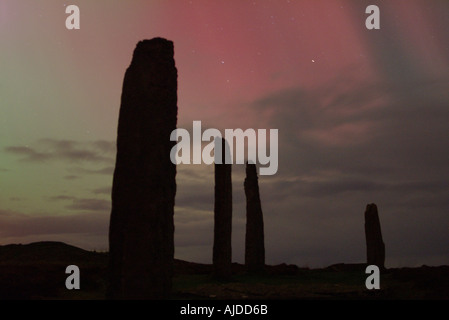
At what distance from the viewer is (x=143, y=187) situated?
1116cm

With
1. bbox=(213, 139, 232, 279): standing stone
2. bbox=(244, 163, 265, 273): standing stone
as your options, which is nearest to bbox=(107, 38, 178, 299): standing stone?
bbox=(213, 139, 232, 279): standing stone

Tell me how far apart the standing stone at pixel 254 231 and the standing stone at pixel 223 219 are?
2954 millimetres

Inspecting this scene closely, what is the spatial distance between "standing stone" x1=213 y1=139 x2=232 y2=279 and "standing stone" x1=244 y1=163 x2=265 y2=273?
295 cm

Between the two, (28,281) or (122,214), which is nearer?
(122,214)

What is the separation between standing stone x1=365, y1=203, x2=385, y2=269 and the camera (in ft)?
80.0

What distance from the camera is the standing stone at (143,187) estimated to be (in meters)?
11.1

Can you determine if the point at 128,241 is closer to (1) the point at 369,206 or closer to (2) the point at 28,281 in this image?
(2) the point at 28,281

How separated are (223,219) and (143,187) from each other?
8.75m

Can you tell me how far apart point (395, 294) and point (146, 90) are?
8.53 metres

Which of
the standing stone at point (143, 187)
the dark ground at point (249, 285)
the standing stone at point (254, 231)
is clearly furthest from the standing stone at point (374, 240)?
the standing stone at point (143, 187)

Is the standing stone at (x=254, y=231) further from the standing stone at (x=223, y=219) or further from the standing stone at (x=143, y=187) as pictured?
the standing stone at (x=143, y=187)

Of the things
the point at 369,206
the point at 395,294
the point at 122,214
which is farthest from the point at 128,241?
the point at 369,206

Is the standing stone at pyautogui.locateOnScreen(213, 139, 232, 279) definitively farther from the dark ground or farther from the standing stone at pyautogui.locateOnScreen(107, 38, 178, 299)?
the standing stone at pyautogui.locateOnScreen(107, 38, 178, 299)
